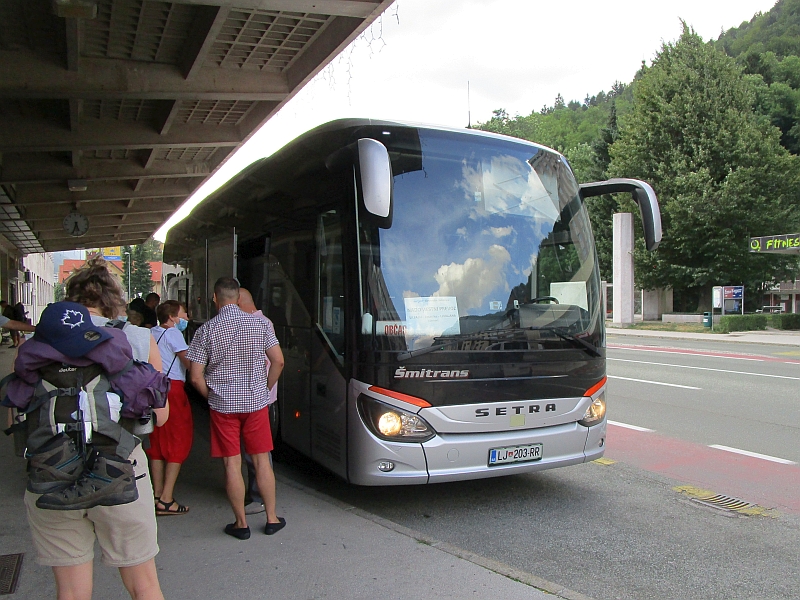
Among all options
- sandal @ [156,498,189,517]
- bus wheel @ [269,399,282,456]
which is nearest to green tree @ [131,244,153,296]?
bus wheel @ [269,399,282,456]

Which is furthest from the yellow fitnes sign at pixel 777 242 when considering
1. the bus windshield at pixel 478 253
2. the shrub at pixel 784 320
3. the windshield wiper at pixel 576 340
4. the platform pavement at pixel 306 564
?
the platform pavement at pixel 306 564

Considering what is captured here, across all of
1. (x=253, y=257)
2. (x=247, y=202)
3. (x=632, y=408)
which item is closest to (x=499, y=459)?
(x=253, y=257)

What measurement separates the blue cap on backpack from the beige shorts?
66 cm

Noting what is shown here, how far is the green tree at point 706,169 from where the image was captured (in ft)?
119

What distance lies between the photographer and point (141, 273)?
103 m

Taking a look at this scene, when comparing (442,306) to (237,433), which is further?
(442,306)

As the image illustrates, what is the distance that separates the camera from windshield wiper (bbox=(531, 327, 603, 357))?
18.3ft

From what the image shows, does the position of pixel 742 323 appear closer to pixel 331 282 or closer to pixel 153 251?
pixel 331 282

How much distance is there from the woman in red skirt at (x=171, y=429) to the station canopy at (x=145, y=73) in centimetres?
442

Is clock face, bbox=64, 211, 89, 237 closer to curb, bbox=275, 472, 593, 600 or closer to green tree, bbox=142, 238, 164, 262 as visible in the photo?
curb, bbox=275, 472, 593, 600

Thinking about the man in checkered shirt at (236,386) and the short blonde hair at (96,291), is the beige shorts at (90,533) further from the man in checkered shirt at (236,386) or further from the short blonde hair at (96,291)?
the man in checkered shirt at (236,386)

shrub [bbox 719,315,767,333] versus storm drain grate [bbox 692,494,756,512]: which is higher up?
shrub [bbox 719,315,767,333]

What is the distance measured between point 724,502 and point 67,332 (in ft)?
17.8

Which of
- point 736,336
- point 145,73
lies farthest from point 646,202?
point 736,336
